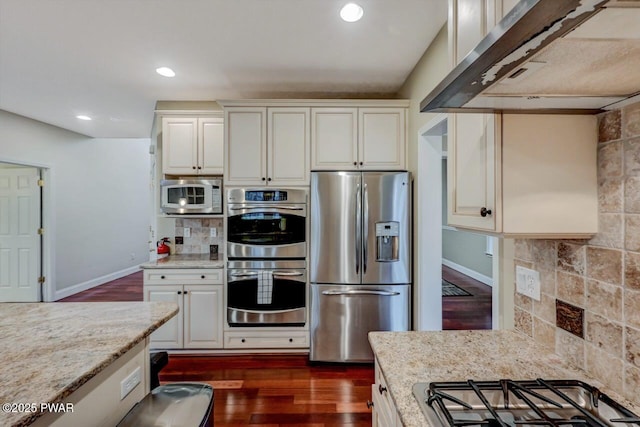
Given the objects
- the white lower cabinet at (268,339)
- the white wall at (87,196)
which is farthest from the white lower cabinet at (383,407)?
the white wall at (87,196)

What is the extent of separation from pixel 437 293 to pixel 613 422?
5.66ft

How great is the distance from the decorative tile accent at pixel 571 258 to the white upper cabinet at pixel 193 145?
9.55 feet

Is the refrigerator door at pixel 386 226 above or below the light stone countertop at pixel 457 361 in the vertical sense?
above

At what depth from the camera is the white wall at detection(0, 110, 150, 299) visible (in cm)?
413

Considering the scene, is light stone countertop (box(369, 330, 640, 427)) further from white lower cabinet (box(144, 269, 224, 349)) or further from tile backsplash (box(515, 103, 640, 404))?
white lower cabinet (box(144, 269, 224, 349))

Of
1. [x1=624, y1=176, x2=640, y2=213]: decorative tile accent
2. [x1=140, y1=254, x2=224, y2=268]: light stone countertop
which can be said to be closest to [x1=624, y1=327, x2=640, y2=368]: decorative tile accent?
[x1=624, y1=176, x2=640, y2=213]: decorative tile accent

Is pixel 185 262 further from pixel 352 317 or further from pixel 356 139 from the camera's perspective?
pixel 356 139

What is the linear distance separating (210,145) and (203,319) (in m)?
1.77

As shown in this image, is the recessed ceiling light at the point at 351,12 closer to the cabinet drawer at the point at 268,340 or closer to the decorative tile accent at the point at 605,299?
the decorative tile accent at the point at 605,299

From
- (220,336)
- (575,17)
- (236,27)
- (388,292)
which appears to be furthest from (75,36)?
(388,292)

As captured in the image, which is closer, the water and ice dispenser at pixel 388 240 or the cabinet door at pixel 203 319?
the water and ice dispenser at pixel 388 240

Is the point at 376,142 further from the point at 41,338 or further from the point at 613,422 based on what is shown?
the point at 41,338

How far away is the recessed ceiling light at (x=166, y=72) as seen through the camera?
265cm

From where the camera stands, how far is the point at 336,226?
104 inches
